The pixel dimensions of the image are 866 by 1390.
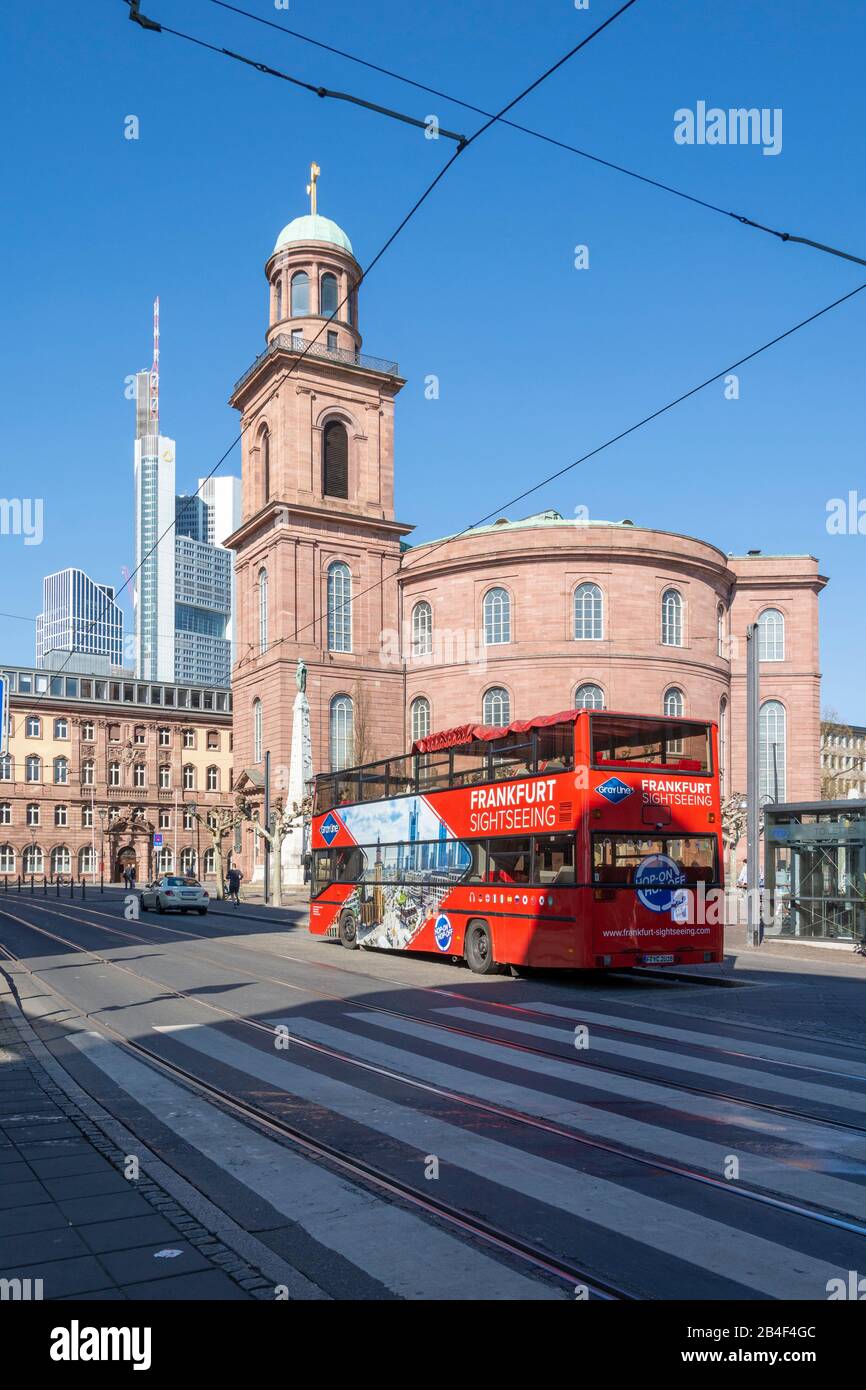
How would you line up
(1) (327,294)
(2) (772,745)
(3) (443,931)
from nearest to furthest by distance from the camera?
(3) (443,931) → (2) (772,745) → (1) (327,294)

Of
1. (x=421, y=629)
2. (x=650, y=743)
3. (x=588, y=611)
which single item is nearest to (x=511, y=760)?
(x=650, y=743)

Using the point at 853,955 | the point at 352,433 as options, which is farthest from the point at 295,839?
the point at 853,955

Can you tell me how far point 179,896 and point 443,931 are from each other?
2084 cm

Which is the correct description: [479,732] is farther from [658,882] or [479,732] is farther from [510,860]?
[658,882]

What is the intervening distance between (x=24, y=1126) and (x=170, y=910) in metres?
32.3

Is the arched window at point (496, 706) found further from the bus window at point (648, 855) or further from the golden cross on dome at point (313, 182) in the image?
the bus window at point (648, 855)

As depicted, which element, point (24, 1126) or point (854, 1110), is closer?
point (24, 1126)

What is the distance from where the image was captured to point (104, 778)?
3076 inches

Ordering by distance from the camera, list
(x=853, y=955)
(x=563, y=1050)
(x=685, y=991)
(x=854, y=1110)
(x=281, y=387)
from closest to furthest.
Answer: (x=854, y=1110) → (x=563, y=1050) → (x=685, y=991) → (x=853, y=955) → (x=281, y=387)

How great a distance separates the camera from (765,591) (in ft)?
196

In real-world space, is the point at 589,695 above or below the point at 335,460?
below

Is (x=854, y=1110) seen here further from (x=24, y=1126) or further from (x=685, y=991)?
(x=685, y=991)

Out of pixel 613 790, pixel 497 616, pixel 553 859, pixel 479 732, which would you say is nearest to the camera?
pixel 613 790

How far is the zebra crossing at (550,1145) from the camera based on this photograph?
5.34m
